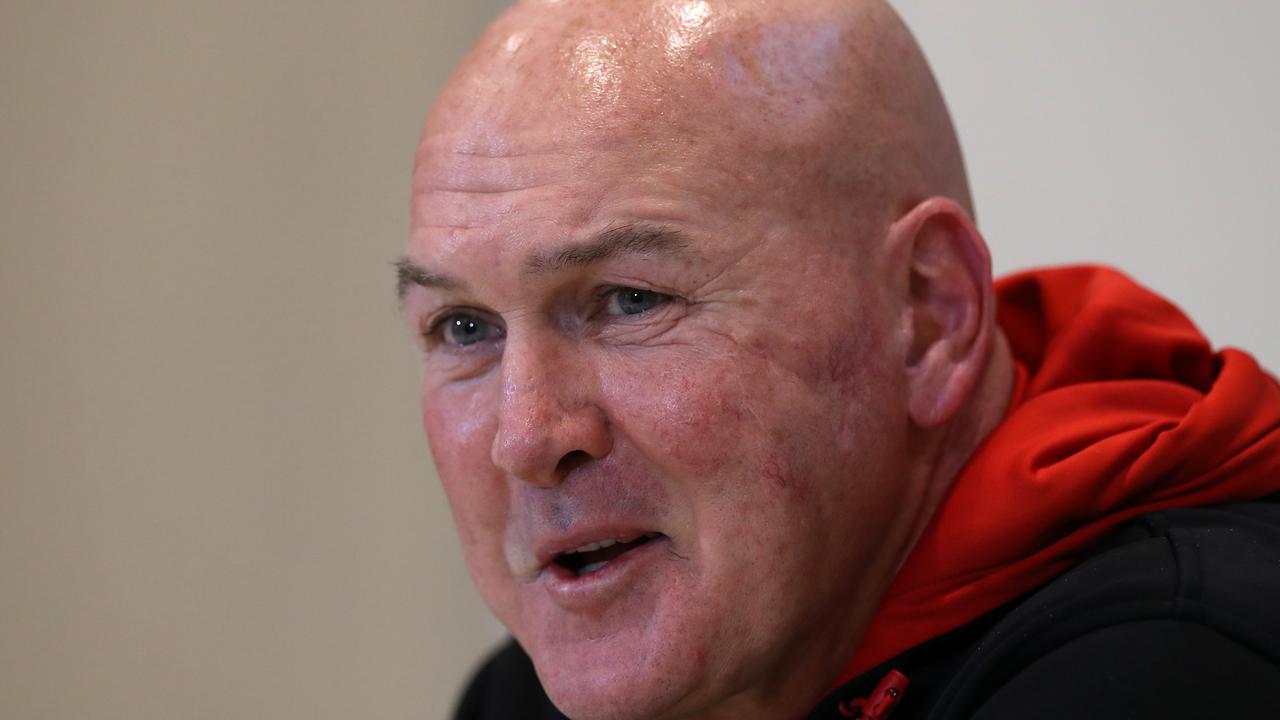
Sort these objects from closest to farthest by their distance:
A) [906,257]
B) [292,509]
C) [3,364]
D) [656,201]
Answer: [656,201] < [906,257] < [3,364] < [292,509]

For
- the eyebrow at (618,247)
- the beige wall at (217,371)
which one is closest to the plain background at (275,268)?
the beige wall at (217,371)

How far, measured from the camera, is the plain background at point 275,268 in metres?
1.95

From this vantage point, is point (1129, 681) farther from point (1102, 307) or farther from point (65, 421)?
point (65, 421)

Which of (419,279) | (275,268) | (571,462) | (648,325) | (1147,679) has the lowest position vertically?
(1147,679)

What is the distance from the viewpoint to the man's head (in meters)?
1.19

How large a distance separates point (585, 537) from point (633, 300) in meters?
0.24

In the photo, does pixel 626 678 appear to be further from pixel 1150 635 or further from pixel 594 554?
pixel 1150 635

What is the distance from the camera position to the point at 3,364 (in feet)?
6.58

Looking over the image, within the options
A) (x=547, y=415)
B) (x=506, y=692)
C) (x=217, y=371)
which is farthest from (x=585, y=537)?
(x=217, y=371)

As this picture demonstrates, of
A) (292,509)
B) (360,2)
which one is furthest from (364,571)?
(360,2)

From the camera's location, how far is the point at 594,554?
50.3 inches

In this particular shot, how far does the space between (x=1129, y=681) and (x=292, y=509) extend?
6.29ft

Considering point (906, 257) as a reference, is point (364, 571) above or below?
below

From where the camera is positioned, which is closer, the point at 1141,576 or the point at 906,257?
the point at 1141,576
